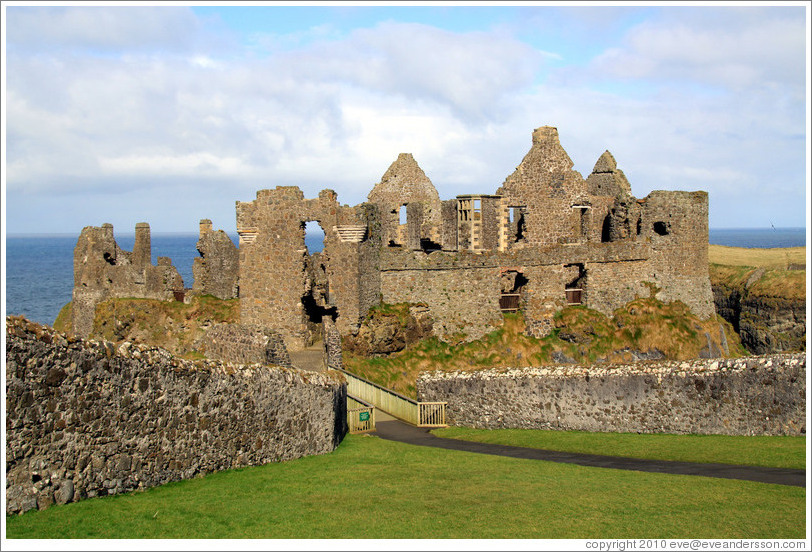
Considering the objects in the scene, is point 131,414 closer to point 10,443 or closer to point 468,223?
point 10,443

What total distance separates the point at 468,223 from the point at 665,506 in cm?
2390

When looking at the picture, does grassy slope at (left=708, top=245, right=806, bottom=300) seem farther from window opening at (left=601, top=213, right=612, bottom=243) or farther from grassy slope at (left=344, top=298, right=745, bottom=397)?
window opening at (left=601, top=213, right=612, bottom=243)

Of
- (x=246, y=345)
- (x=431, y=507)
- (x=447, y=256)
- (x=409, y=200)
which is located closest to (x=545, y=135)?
(x=409, y=200)

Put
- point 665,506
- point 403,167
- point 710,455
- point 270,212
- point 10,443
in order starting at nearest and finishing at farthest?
point 10,443 → point 665,506 → point 710,455 → point 270,212 → point 403,167

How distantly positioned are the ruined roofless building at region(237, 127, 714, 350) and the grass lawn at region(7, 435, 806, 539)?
1260 cm

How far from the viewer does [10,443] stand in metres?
11.4

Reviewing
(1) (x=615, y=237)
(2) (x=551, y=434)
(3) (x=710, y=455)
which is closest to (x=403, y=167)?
(1) (x=615, y=237)

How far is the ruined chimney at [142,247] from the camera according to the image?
3678 centimetres

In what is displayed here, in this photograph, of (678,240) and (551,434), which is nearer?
(551,434)

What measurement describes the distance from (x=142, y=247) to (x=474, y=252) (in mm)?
15110

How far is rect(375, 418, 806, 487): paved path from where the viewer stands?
15562mm

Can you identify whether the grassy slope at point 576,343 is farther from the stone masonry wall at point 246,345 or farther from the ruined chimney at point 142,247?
the ruined chimney at point 142,247

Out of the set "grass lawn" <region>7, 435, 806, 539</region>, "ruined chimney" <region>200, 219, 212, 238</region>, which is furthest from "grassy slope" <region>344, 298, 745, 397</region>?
"grass lawn" <region>7, 435, 806, 539</region>

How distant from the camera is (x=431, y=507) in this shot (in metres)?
12.9
